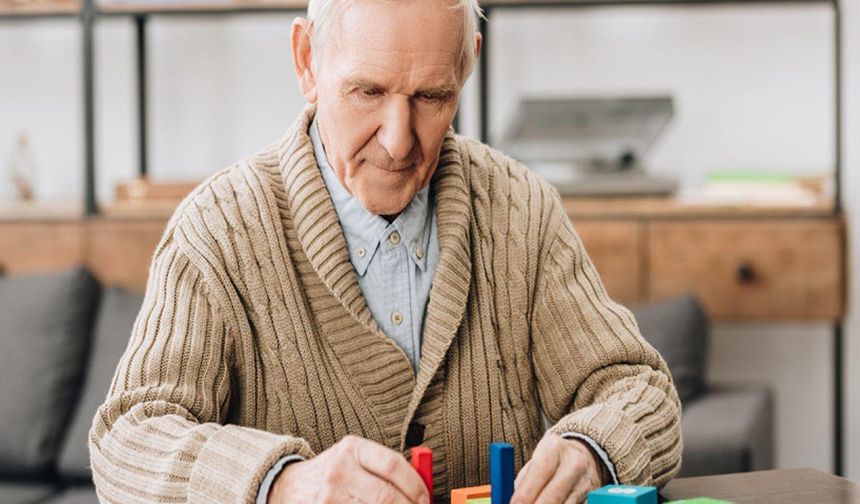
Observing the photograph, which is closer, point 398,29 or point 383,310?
point 398,29

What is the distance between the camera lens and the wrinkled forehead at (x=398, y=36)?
1320mm

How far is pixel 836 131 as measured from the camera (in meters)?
3.02

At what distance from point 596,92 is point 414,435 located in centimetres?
208

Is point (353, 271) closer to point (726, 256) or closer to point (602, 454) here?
point (602, 454)

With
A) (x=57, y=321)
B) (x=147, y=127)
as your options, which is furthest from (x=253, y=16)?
(x=57, y=321)

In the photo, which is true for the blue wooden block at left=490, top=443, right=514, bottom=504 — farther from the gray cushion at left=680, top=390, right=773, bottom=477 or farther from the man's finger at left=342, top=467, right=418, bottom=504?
the gray cushion at left=680, top=390, right=773, bottom=477

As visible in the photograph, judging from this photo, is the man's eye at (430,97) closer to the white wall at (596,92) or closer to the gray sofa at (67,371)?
the gray sofa at (67,371)

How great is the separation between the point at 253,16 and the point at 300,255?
2.14 m

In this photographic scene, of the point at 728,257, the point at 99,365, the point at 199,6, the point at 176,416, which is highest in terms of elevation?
the point at 199,6

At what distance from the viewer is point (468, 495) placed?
118 cm

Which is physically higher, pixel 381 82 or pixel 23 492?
pixel 381 82

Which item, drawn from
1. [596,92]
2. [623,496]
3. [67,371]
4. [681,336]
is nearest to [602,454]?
[623,496]

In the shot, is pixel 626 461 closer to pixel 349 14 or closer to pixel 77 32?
pixel 349 14

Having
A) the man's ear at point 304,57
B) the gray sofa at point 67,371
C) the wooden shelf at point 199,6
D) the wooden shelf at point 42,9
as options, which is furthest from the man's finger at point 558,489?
the wooden shelf at point 42,9
